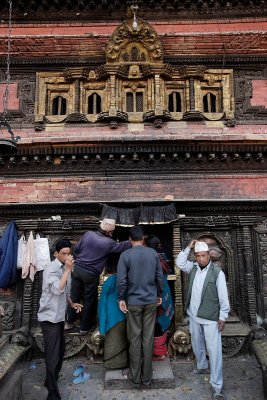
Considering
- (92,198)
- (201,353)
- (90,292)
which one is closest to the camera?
(201,353)

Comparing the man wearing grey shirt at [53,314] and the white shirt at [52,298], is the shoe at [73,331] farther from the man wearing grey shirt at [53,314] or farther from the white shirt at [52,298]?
the white shirt at [52,298]

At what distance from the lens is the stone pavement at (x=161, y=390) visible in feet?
14.9

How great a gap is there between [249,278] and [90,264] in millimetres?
3204

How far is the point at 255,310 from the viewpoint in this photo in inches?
258

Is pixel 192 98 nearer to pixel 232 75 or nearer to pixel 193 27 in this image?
pixel 232 75

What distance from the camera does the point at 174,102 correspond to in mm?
8094

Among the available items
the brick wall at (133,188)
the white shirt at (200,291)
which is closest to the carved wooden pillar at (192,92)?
the brick wall at (133,188)

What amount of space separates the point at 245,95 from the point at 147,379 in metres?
6.54

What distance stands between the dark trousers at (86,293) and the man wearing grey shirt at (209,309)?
5.90ft

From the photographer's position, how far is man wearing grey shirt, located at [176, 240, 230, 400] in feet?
14.6

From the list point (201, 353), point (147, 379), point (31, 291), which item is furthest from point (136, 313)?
point (31, 291)

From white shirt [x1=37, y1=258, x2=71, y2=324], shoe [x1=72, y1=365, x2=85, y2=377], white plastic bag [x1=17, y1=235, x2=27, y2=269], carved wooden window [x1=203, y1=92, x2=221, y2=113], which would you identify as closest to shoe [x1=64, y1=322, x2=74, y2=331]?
shoe [x1=72, y1=365, x2=85, y2=377]

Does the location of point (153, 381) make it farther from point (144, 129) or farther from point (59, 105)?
point (59, 105)

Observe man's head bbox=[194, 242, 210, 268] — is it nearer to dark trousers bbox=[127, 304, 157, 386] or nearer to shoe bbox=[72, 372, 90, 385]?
dark trousers bbox=[127, 304, 157, 386]
